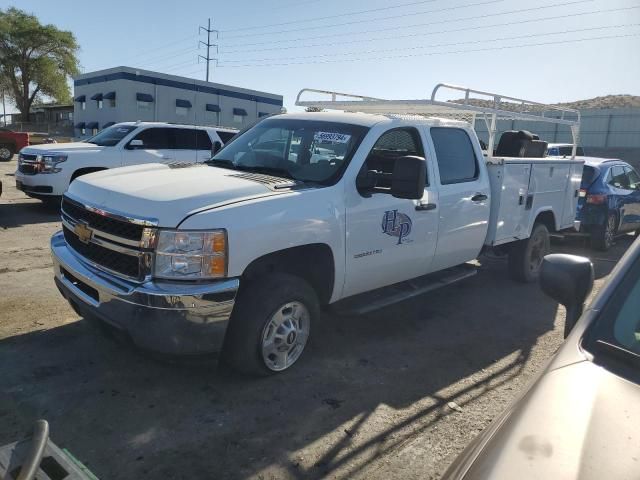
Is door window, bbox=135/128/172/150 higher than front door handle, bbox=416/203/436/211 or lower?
higher

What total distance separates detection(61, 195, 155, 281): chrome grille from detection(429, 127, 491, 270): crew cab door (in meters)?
2.75

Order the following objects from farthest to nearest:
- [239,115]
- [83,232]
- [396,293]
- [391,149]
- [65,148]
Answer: [239,115], [65,148], [396,293], [391,149], [83,232]

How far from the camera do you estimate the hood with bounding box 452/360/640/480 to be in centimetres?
131

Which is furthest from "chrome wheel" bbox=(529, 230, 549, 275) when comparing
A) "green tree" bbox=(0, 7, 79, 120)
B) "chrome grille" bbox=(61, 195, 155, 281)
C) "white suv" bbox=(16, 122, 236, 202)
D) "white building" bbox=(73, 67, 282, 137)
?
"green tree" bbox=(0, 7, 79, 120)

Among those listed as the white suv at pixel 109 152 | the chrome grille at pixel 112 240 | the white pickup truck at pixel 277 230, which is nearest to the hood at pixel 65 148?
the white suv at pixel 109 152

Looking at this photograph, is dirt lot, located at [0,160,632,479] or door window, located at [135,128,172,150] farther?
door window, located at [135,128,172,150]

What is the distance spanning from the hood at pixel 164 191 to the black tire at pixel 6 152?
2062cm

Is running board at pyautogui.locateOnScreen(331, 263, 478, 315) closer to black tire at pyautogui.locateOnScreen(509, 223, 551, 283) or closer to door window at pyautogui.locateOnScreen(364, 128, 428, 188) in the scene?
door window at pyautogui.locateOnScreen(364, 128, 428, 188)

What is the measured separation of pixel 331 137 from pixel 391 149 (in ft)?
1.96

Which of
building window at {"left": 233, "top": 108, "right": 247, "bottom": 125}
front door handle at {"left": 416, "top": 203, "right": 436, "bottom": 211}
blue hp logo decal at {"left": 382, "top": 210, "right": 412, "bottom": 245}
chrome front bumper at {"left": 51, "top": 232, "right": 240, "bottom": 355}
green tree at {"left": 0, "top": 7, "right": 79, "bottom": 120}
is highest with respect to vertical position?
green tree at {"left": 0, "top": 7, "right": 79, "bottom": 120}

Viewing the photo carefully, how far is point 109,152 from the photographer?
406 inches

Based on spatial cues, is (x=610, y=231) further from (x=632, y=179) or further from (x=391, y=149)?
(x=391, y=149)

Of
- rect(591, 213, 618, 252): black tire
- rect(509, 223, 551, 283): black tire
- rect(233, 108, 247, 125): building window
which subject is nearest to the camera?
rect(509, 223, 551, 283): black tire

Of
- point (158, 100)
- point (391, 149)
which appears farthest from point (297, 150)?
point (158, 100)
